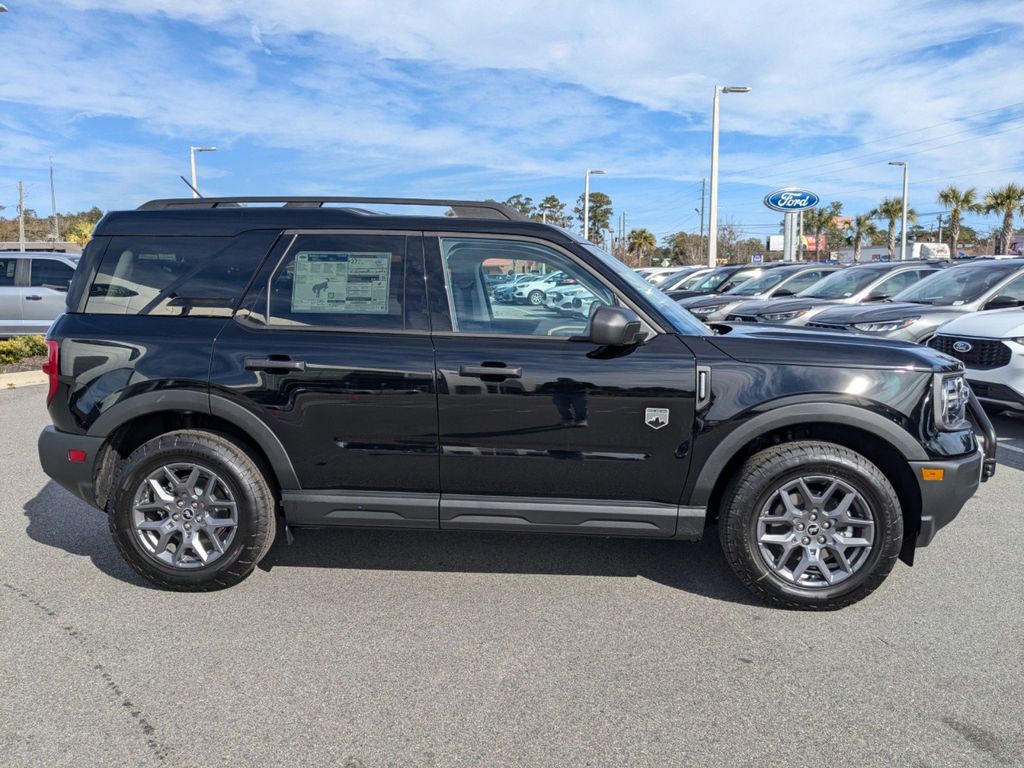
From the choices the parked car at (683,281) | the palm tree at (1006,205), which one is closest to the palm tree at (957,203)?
the palm tree at (1006,205)

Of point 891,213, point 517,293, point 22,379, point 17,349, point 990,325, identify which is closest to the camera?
point 517,293

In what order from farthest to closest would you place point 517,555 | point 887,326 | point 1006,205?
point 1006,205 → point 887,326 → point 517,555

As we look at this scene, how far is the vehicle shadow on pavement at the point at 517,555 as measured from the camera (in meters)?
4.23

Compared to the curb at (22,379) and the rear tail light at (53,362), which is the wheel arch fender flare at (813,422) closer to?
the rear tail light at (53,362)

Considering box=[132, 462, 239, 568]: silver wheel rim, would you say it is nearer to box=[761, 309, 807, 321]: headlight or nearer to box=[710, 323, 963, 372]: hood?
box=[710, 323, 963, 372]: hood

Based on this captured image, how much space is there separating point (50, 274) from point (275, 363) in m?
11.8

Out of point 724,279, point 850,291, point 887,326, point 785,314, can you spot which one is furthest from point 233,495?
point 724,279

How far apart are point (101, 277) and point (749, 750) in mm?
3624

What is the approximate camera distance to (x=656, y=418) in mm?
3654

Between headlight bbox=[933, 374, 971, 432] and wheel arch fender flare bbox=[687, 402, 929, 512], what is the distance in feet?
0.68

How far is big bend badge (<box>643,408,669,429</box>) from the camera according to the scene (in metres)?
3.65

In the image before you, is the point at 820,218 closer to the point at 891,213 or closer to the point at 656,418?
the point at 891,213

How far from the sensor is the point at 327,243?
3.94 m

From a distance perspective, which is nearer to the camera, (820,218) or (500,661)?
(500,661)
